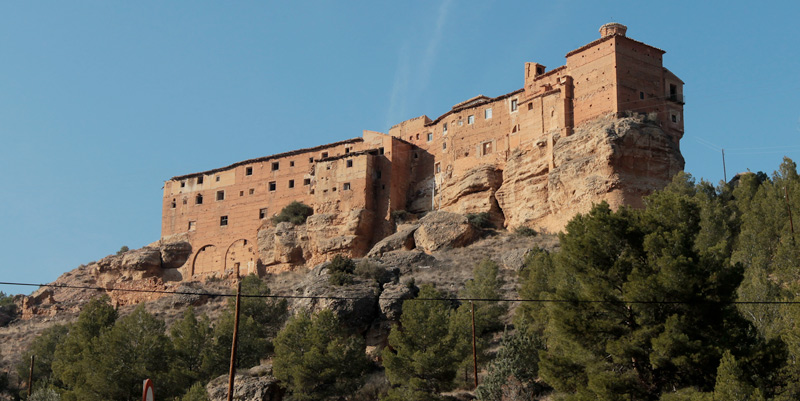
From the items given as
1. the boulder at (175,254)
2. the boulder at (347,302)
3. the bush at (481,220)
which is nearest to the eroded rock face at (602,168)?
the bush at (481,220)

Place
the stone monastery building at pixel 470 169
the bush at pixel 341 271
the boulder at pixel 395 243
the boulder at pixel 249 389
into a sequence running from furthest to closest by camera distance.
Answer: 1. the boulder at pixel 395 243
2. the stone monastery building at pixel 470 169
3. the bush at pixel 341 271
4. the boulder at pixel 249 389

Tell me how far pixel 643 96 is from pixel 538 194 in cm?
804

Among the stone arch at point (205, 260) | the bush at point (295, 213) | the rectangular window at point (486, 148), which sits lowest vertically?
the stone arch at point (205, 260)

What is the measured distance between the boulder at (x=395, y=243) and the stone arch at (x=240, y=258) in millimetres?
10324

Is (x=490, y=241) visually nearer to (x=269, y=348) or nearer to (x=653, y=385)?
(x=269, y=348)

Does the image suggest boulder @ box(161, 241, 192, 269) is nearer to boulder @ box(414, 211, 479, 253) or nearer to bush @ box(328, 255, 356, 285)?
boulder @ box(414, 211, 479, 253)

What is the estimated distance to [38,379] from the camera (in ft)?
143

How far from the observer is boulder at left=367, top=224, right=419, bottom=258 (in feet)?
170

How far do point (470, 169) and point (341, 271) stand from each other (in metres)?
13.5

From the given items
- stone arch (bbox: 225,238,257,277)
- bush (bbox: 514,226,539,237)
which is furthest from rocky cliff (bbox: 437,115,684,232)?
stone arch (bbox: 225,238,257,277)

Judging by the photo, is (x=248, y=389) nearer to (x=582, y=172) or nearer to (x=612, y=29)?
(x=582, y=172)

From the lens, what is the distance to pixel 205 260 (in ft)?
202

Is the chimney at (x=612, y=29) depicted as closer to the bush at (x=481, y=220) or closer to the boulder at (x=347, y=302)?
the bush at (x=481, y=220)

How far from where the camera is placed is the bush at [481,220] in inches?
2045
